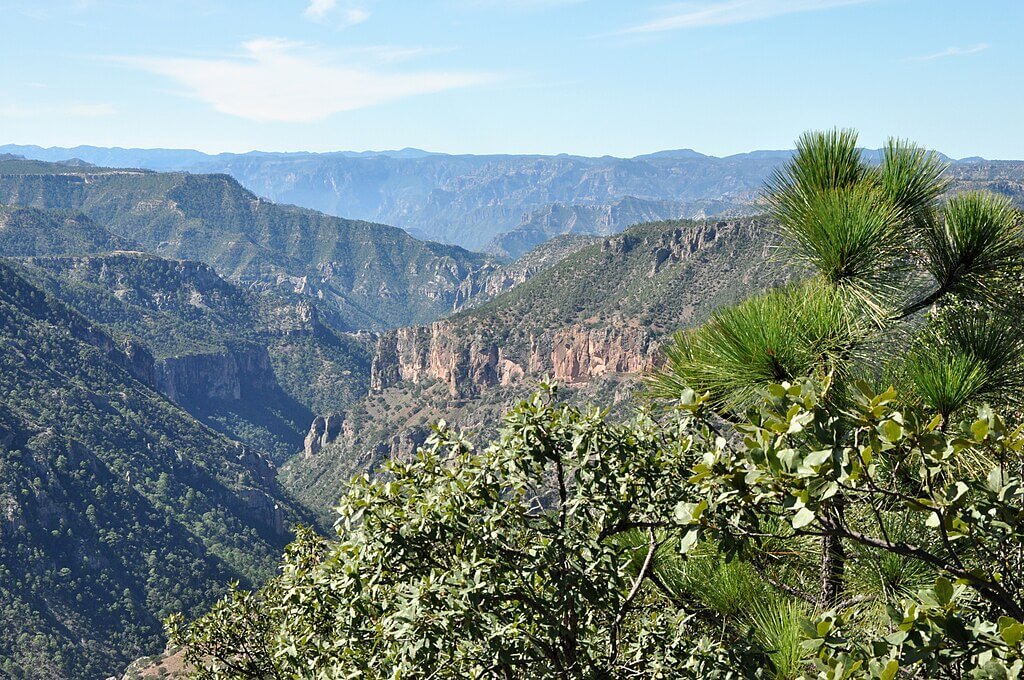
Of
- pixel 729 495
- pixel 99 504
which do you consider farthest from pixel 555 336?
pixel 729 495

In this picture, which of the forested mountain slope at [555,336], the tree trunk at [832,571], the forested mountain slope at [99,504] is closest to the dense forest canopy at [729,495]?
the tree trunk at [832,571]

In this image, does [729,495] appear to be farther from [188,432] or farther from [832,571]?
[188,432]

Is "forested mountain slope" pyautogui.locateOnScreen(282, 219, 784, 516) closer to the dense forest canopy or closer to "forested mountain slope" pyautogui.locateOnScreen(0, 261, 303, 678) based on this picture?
"forested mountain slope" pyautogui.locateOnScreen(0, 261, 303, 678)

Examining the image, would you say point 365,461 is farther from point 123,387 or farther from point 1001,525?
point 1001,525

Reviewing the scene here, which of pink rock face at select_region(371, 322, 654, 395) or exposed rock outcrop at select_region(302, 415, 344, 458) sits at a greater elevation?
pink rock face at select_region(371, 322, 654, 395)

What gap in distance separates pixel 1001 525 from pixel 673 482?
2.39m

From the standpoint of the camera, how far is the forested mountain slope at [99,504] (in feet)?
284

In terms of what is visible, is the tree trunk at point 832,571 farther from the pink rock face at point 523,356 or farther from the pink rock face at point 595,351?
the pink rock face at point 595,351

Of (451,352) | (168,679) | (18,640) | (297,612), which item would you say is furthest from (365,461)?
(297,612)

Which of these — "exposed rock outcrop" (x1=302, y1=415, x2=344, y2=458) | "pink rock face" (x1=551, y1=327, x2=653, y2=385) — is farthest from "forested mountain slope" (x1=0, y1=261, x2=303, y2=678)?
"pink rock face" (x1=551, y1=327, x2=653, y2=385)

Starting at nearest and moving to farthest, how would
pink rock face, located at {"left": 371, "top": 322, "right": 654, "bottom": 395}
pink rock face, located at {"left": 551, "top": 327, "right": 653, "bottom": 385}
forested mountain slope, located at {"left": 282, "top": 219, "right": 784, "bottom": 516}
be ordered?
pink rock face, located at {"left": 551, "top": 327, "right": 653, "bottom": 385} → forested mountain slope, located at {"left": 282, "top": 219, "right": 784, "bottom": 516} → pink rock face, located at {"left": 371, "top": 322, "right": 654, "bottom": 395}

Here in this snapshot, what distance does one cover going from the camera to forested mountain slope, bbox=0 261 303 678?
8650cm

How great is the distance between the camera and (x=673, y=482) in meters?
5.45

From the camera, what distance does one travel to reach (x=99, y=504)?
367ft
